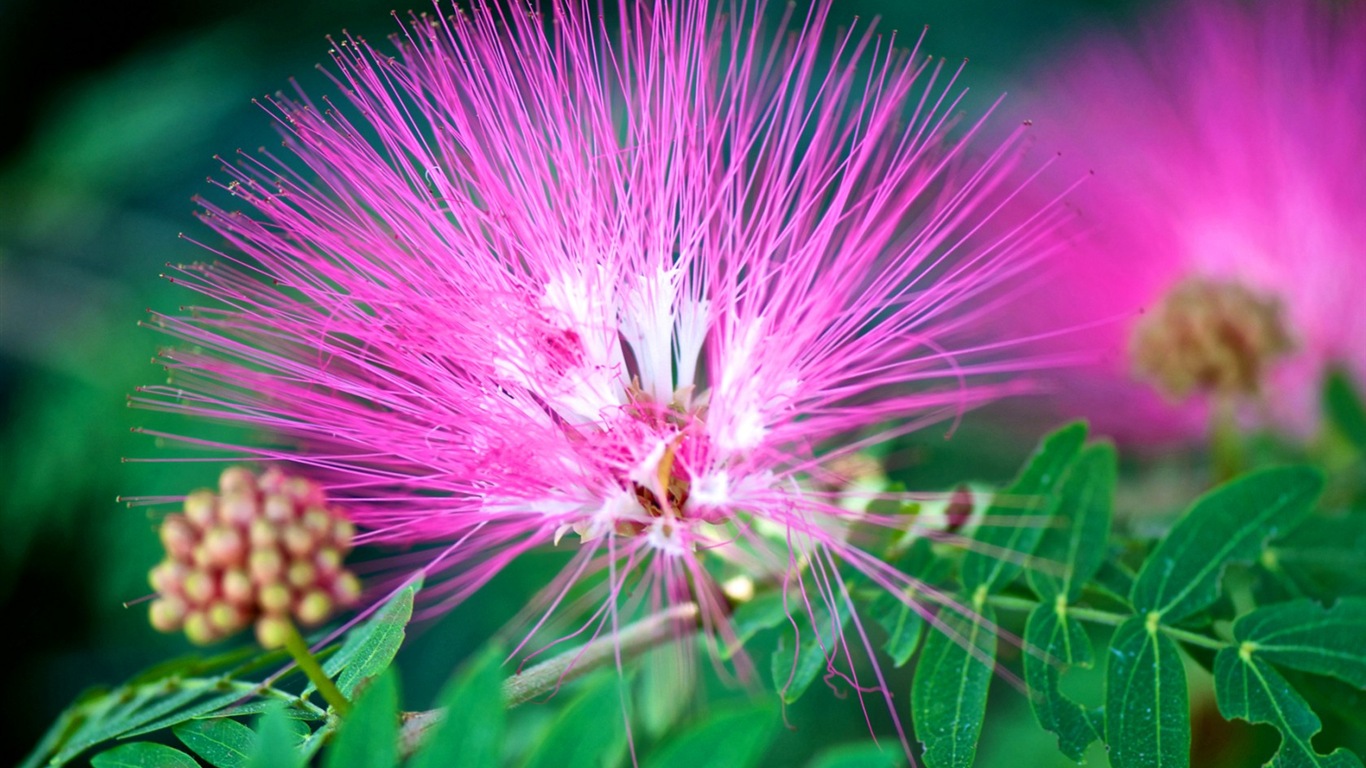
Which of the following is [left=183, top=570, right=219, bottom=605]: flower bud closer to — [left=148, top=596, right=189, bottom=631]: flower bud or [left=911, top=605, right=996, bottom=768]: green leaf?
[left=148, top=596, right=189, bottom=631]: flower bud

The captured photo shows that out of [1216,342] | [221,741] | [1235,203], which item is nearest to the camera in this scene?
[221,741]

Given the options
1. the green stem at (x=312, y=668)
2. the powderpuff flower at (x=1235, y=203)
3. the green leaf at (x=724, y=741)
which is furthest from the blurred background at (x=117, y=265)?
the green leaf at (x=724, y=741)

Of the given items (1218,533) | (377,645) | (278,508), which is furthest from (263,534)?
(1218,533)

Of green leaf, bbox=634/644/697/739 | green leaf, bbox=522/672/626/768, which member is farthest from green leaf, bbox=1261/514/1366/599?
green leaf, bbox=522/672/626/768

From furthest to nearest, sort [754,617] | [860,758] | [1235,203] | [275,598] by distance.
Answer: [1235,203], [754,617], [275,598], [860,758]

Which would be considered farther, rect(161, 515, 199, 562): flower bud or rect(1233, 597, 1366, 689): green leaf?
rect(1233, 597, 1366, 689): green leaf

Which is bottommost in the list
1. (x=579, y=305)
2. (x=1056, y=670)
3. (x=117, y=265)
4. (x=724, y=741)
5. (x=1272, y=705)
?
(x=1272, y=705)

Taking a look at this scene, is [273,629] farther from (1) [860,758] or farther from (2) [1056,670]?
(2) [1056,670]

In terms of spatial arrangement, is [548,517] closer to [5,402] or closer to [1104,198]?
[1104,198]
